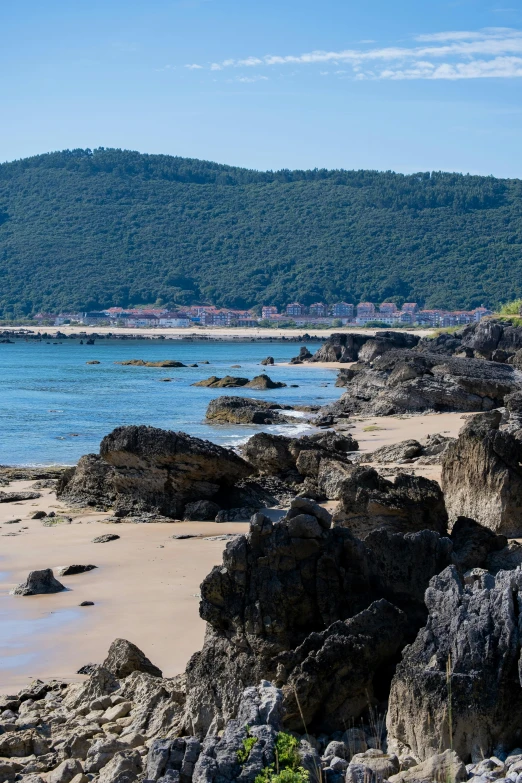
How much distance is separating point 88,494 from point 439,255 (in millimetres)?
167535

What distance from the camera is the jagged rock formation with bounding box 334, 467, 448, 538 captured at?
35.4 feet

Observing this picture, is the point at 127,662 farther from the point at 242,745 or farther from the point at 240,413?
the point at 240,413

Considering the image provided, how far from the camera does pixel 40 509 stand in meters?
15.4

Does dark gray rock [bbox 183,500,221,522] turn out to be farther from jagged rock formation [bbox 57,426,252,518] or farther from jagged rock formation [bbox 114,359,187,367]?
jagged rock formation [bbox 114,359,187,367]

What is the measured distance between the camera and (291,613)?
673 cm

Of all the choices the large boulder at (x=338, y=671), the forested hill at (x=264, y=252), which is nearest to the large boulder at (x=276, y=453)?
the large boulder at (x=338, y=671)

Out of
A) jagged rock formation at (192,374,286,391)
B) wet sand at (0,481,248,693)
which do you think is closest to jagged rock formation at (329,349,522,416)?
jagged rock formation at (192,374,286,391)

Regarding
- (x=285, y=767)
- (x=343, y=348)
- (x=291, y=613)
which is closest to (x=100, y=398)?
(x=343, y=348)

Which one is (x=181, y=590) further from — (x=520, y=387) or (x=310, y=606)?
(x=520, y=387)

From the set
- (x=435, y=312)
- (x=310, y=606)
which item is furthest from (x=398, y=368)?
(x=435, y=312)

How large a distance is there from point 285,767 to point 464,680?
1.29 metres

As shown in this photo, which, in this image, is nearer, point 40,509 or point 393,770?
point 393,770

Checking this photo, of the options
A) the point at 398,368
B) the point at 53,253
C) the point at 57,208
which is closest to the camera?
the point at 398,368

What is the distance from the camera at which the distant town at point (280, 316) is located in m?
149
